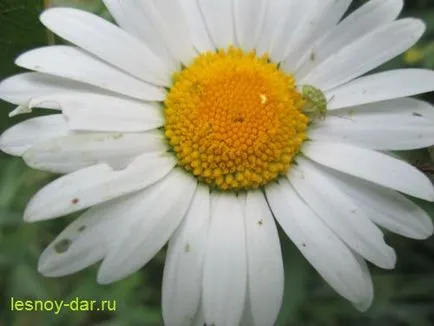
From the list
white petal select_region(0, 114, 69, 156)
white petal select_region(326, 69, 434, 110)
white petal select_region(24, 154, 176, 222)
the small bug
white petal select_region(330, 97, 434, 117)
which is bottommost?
white petal select_region(330, 97, 434, 117)

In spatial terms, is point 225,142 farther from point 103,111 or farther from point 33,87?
point 33,87

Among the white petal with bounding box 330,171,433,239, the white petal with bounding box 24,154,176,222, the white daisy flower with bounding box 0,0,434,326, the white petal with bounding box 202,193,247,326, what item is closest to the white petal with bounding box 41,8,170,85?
the white daisy flower with bounding box 0,0,434,326

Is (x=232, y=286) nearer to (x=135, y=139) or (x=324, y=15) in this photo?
(x=135, y=139)

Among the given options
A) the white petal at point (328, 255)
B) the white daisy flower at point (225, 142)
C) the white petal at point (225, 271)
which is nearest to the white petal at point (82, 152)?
the white daisy flower at point (225, 142)

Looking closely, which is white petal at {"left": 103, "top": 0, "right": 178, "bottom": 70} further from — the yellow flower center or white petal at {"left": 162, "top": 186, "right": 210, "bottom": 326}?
white petal at {"left": 162, "top": 186, "right": 210, "bottom": 326}

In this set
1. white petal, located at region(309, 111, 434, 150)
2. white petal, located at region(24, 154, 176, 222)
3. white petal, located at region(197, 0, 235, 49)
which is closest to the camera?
white petal, located at region(24, 154, 176, 222)

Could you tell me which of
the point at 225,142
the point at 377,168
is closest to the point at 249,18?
the point at 225,142

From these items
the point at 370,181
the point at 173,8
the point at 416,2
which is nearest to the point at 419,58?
the point at 416,2
